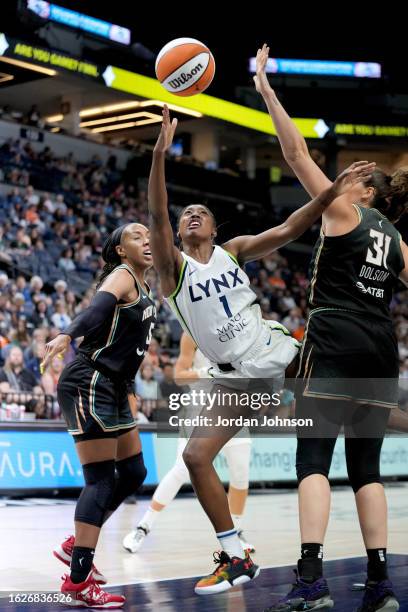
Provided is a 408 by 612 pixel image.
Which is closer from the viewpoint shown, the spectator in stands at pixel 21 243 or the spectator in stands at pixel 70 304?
the spectator in stands at pixel 70 304

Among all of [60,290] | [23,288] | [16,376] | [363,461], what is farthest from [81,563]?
[60,290]

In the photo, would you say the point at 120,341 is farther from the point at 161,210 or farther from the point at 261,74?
the point at 261,74


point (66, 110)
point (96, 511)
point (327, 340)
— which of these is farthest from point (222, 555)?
point (66, 110)

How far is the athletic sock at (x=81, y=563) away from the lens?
423 centimetres

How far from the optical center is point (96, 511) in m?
4.36

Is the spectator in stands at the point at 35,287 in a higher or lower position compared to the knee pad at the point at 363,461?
higher

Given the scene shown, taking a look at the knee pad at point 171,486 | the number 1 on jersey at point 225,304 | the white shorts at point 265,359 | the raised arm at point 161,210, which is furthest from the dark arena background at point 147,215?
the white shorts at point 265,359

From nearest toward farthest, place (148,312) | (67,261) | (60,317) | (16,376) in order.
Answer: (148,312) → (16,376) → (60,317) → (67,261)

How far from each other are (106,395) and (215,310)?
0.80 m

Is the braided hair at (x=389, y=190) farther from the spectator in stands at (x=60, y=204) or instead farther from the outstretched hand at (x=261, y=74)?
the spectator in stands at (x=60, y=204)

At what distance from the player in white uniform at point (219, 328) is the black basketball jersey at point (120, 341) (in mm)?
320

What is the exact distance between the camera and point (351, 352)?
13.2ft

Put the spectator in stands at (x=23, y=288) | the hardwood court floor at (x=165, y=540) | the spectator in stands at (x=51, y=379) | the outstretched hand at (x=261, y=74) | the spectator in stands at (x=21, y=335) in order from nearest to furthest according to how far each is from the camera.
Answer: the outstretched hand at (x=261, y=74) < the hardwood court floor at (x=165, y=540) < the spectator in stands at (x=51, y=379) < the spectator in stands at (x=21, y=335) < the spectator in stands at (x=23, y=288)

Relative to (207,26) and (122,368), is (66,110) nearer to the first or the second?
(207,26)
